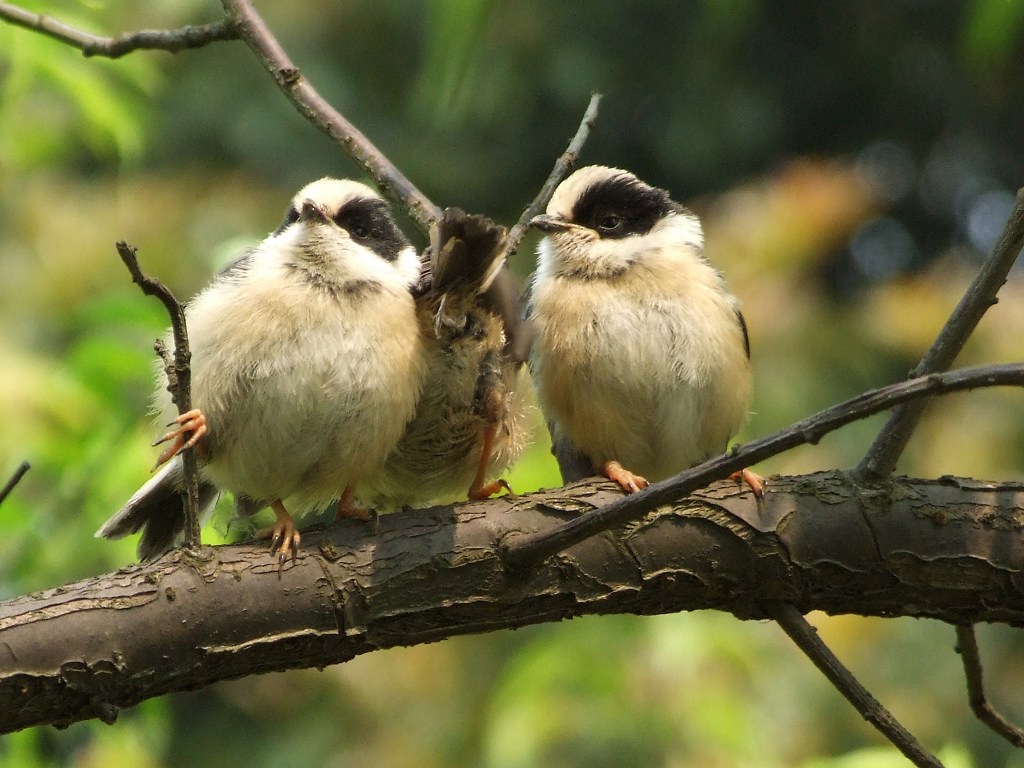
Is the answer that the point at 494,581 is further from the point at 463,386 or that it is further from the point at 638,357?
the point at 638,357

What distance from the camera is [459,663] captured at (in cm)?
727

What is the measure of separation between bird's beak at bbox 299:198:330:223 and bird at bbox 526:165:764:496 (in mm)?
634

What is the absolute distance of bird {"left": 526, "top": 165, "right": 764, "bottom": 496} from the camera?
3.10m

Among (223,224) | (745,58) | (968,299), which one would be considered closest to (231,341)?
(968,299)

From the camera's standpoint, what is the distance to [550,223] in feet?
10.8

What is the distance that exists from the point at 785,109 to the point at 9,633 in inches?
431

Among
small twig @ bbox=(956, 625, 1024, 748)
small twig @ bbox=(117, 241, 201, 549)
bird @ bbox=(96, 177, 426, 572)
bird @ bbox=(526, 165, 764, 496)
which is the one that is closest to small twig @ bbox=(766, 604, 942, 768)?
small twig @ bbox=(956, 625, 1024, 748)

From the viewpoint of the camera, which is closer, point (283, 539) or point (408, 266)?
point (283, 539)

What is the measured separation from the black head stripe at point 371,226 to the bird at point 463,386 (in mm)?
101

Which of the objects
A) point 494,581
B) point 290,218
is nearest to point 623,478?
point 494,581

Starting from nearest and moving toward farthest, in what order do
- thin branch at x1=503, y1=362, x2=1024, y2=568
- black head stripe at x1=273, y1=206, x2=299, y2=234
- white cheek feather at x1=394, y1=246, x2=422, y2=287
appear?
thin branch at x1=503, y1=362, x2=1024, y2=568, white cheek feather at x1=394, y1=246, x2=422, y2=287, black head stripe at x1=273, y1=206, x2=299, y2=234

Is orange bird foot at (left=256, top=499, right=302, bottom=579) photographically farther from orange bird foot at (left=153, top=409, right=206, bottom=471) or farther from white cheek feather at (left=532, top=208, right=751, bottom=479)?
white cheek feather at (left=532, top=208, right=751, bottom=479)

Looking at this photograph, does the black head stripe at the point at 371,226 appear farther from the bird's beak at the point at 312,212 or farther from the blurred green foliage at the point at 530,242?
the blurred green foliage at the point at 530,242

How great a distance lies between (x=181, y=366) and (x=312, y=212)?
762mm
